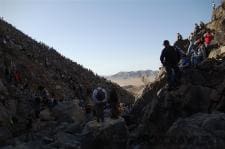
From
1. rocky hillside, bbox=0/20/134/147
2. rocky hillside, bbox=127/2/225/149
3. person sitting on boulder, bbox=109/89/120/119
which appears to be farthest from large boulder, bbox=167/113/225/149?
rocky hillside, bbox=0/20/134/147

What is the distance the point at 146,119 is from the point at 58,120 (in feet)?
42.4

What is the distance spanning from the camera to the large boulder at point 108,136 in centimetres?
2406

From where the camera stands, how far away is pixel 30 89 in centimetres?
4416

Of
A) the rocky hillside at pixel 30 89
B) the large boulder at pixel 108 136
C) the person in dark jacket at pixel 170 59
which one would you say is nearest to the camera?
the person in dark jacket at pixel 170 59

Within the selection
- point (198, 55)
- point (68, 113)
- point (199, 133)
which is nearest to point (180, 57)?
point (198, 55)

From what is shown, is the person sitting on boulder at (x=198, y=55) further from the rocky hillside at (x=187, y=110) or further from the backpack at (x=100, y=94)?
the backpack at (x=100, y=94)

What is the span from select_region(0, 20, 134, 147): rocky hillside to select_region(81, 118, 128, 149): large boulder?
28.9 ft

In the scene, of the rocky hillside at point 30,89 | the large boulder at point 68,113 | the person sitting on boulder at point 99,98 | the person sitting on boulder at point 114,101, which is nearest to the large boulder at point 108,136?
the person sitting on boulder at point 114,101

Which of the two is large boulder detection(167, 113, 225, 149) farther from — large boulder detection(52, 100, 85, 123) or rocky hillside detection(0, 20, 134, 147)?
large boulder detection(52, 100, 85, 123)

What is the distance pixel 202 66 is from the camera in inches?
1005

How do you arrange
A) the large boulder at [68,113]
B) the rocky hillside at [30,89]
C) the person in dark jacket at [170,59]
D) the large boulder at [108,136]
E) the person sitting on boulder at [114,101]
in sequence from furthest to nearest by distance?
the large boulder at [68,113] < the rocky hillside at [30,89] < the person sitting on boulder at [114,101] < the large boulder at [108,136] < the person in dark jacket at [170,59]

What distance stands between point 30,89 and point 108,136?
21881 mm

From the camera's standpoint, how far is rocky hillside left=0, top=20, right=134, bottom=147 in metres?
34.8

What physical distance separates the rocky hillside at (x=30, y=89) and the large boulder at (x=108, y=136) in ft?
28.9
